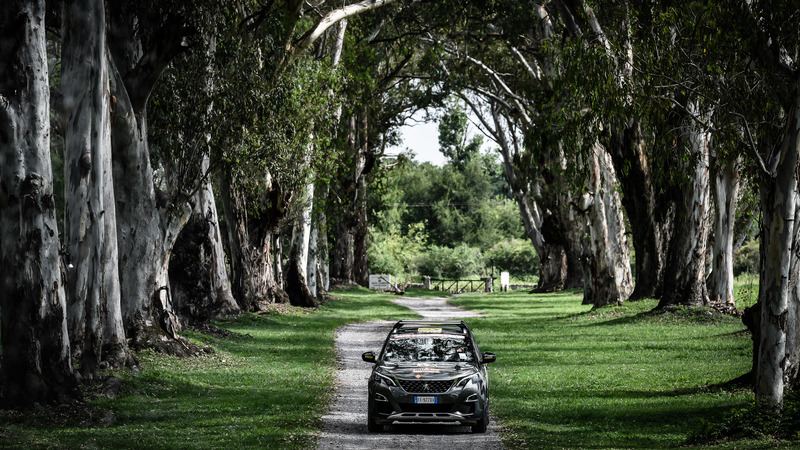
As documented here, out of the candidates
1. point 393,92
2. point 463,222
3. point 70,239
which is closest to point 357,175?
point 393,92

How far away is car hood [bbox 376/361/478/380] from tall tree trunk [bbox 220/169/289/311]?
19556 mm

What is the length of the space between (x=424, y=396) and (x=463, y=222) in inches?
3573

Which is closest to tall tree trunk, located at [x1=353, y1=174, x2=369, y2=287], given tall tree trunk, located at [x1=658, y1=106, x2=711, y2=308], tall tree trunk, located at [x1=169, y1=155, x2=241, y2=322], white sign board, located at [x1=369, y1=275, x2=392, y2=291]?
white sign board, located at [x1=369, y1=275, x2=392, y2=291]

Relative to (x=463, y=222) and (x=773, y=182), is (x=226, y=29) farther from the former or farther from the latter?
(x=463, y=222)

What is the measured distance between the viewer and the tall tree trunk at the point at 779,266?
11539 mm

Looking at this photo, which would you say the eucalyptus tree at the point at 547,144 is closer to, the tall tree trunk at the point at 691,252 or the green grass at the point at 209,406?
the tall tree trunk at the point at 691,252

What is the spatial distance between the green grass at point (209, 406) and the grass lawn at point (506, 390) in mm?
25

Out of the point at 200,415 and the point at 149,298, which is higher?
the point at 149,298

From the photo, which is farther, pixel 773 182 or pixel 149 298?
pixel 149 298

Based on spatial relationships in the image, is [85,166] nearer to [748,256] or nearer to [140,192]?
[140,192]

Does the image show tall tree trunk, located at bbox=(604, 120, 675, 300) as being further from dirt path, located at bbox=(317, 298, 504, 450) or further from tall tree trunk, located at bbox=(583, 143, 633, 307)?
dirt path, located at bbox=(317, 298, 504, 450)

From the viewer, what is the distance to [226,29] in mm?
20703

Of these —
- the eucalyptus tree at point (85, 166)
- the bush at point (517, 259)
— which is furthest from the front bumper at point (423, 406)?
the bush at point (517, 259)

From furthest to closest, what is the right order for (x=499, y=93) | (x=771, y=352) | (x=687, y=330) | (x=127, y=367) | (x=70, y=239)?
(x=499, y=93), (x=687, y=330), (x=127, y=367), (x=70, y=239), (x=771, y=352)
